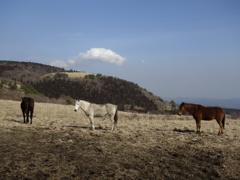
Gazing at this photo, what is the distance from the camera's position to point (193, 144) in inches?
379

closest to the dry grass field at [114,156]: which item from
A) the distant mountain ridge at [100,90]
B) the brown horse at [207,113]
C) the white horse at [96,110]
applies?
the brown horse at [207,113]

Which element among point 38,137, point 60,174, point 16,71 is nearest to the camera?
point 60,174

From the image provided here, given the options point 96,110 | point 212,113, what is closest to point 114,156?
point 96,110

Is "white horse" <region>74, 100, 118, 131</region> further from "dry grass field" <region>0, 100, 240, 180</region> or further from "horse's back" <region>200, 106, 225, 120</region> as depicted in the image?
"horse's back" <region>200, 106, 225, 120</region>

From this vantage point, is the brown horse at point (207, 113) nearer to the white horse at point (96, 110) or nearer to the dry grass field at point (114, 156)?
the dry grass field at point (114, 156)

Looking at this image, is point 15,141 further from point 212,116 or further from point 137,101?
point 137,101

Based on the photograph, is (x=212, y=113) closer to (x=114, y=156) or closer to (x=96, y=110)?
(x=96, y=110)

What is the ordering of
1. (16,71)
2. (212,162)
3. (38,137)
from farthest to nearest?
1. (16,71)
2. (38,137)
3. (212,162)

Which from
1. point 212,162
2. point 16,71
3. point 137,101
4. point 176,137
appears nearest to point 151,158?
point 212,162

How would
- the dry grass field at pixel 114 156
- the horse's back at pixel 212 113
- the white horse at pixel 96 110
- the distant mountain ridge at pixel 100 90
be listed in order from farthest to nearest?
the distant mountain ridge at pixel 100 90 → the white horse at pixel 96 110 → the horse's back at pixel 212 113 → the dry grass field at pixel 114 156

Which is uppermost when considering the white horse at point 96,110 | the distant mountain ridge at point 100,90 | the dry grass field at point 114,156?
the distant mountain ridge at point 100,90

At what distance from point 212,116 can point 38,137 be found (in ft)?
28.6

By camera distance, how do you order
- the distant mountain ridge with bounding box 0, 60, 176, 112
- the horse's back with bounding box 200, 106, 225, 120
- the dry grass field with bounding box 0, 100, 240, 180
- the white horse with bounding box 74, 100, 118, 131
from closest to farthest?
the dry grass field with bounding box 0, 100, 240, 180
the horse's back with bounding box 200, 106, 225, 120
the white horse with bounding box 74, 100, 118, 131
the distant mountain ridge with bounding box 0, 60, 176, 112

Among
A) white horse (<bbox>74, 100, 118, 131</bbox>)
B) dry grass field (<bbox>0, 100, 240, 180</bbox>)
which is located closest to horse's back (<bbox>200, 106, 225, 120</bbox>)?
dry grass field (<bbox>0, 100, 240, 180</bbox>)
